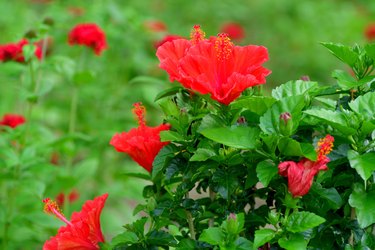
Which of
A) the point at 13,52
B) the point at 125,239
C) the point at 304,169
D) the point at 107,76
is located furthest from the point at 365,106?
the point at 107,76

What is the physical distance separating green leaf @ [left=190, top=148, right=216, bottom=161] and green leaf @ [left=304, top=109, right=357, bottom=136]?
0.66 ft

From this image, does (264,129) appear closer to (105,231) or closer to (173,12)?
(105,231)

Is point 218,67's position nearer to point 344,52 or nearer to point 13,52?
point 344,52

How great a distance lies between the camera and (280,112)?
4.58ft

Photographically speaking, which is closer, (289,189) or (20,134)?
(289,189)

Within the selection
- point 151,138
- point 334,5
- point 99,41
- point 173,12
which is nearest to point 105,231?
point 99,41

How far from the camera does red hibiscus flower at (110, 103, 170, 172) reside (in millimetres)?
1554

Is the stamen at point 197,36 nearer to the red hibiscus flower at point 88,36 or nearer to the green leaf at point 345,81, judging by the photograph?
the green leaf at point 345,81

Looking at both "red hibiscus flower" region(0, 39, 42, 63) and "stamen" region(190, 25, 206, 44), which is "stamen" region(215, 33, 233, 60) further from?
"red hibiscus flower" region(0, 39, 42, 63)

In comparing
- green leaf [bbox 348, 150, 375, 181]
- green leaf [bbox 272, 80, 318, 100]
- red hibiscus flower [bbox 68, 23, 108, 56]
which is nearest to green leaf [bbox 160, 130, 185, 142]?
green leaf [bbox 272, 80, 318, 100]

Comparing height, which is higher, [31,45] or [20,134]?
[31,45]

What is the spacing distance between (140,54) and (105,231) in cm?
100

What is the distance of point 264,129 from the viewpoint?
137cm

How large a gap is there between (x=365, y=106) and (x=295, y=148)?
177 millimetres
